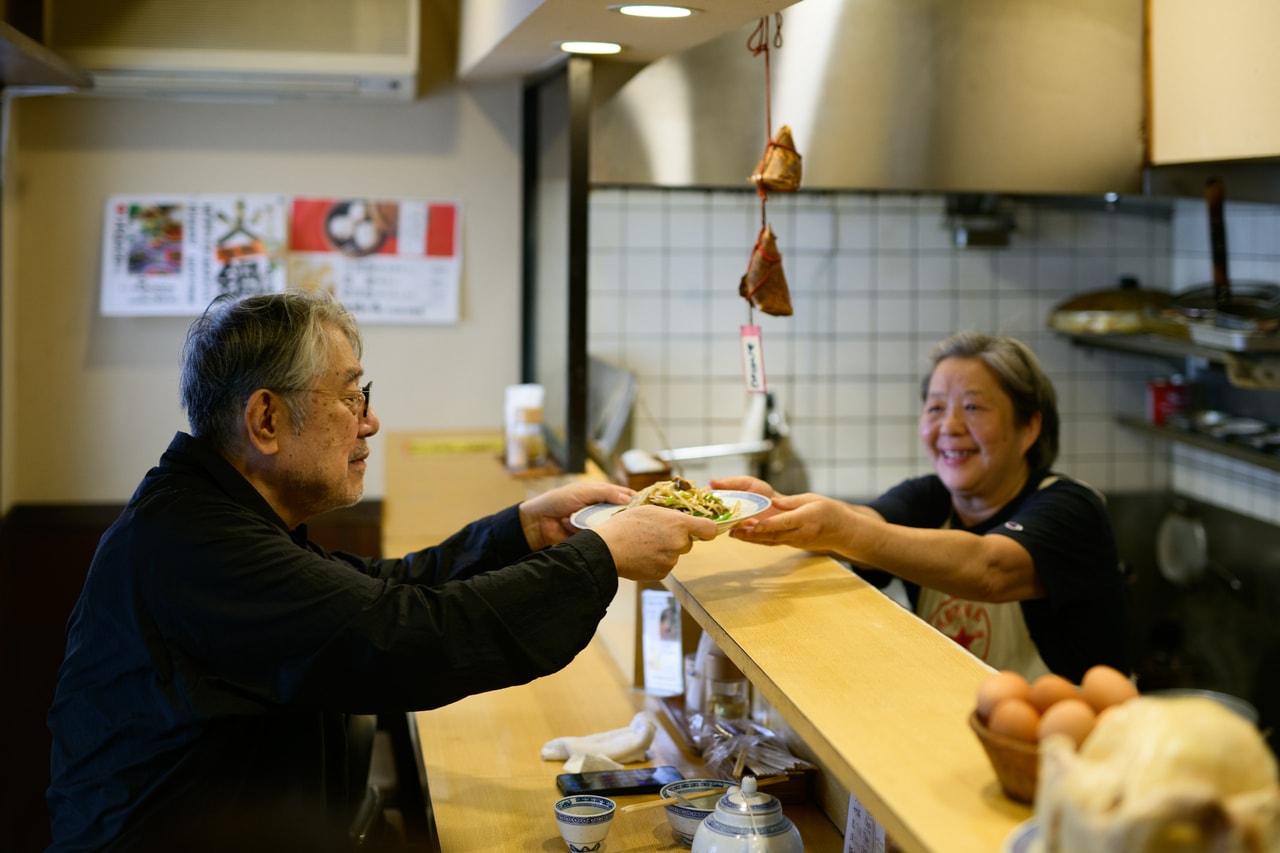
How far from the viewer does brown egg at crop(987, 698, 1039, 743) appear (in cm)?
106

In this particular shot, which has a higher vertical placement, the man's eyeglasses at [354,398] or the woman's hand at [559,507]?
the man's eyeglasses at [354,398]

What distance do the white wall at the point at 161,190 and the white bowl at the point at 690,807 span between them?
244cm

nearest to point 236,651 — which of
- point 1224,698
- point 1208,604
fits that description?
point 1224,698

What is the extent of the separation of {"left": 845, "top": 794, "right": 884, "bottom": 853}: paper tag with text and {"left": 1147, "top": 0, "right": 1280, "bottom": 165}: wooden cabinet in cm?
191

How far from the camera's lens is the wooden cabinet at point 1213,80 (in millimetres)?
2736

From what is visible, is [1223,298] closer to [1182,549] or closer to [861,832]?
[1182,549]

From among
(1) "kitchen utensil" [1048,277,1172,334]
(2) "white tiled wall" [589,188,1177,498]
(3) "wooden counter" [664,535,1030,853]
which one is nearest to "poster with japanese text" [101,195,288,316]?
(2) "white tiled wall" [589,188,1177,498]

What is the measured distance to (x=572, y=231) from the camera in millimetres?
3004

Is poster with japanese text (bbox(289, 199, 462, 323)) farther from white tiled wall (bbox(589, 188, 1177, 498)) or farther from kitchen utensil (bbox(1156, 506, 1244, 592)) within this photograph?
kitchen utensil (bbox(1156, 506, 1244, 592))

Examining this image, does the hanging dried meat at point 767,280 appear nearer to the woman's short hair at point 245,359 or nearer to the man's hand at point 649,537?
the man's hand at point 649,537

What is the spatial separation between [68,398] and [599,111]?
1.99 meters

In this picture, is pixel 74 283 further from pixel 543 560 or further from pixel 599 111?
pixel 543 560

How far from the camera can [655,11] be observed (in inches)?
86.9

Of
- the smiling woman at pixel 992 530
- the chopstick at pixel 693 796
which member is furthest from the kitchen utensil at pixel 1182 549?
the chopstick at pixel 693 796
